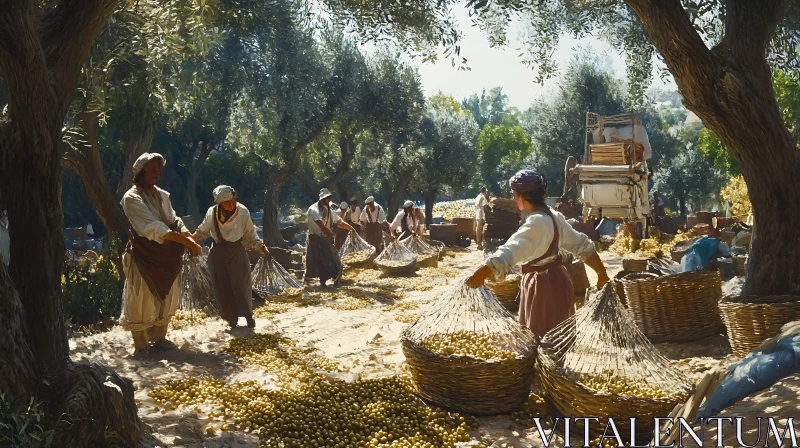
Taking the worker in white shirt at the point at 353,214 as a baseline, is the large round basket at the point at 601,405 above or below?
below

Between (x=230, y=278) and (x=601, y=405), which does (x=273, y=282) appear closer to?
(x=230, y=278)

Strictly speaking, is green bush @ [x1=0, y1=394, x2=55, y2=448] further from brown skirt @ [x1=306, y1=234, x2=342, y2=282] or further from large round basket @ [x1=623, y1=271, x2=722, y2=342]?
brown skirt @ [x1=306, y1=234, x2=342, y2=282]

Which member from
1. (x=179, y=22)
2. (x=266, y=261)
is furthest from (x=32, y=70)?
(x=266, y=261)

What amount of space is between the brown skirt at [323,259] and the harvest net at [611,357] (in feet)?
27.1

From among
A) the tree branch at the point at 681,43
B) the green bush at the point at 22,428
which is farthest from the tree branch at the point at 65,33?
the tree branch at the point at 681,43

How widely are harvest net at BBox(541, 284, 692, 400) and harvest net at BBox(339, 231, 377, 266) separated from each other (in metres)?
10.6

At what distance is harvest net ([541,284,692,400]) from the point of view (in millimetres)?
3975

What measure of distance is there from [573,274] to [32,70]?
7.26 meters

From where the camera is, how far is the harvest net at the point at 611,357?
13.0 ft

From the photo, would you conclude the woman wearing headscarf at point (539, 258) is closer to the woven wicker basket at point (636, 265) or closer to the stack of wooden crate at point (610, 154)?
the woven wicker basket at point (636, 265)

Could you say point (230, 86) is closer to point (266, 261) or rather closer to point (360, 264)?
point (360, 264)

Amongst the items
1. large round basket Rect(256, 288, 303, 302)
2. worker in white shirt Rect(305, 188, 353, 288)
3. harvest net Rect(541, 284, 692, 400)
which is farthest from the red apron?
worker in white shirt Rect(305, 188, 353, 288)

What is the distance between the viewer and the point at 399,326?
811 cm

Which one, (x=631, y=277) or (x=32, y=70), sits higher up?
(x=32, y=70)
